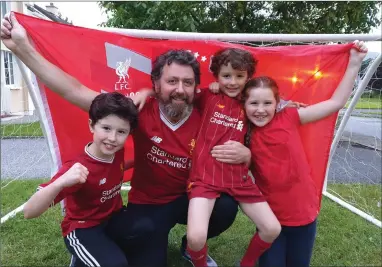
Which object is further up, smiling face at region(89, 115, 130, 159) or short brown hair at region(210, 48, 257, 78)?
short brown hair at region(210, 48, 257, 78)

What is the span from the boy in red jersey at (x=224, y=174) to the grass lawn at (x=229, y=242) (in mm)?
822

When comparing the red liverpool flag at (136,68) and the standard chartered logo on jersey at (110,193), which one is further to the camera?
the red liverpool flag at (136,68)

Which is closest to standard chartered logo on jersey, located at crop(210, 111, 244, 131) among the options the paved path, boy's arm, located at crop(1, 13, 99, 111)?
boy's arm, located at crop(1, 13, 99, 111)

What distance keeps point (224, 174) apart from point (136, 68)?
4.15ft

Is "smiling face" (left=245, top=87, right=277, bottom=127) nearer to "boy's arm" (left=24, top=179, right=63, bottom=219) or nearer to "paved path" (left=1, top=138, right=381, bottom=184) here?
"boy's arm" (left=24, top=179, right=63, bottom=219)

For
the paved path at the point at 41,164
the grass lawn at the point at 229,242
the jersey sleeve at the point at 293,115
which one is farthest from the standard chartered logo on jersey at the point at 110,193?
the paved path at the point at 41,164

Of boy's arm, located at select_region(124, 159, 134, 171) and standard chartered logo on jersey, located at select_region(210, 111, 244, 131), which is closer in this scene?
standard chartered logo on jersey, located at select_region(210, 111, 244, 131)

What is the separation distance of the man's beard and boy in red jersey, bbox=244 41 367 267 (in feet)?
1.36

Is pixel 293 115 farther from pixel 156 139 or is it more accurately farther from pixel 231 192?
pixel 156 139

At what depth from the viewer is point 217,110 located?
2559 millimetres

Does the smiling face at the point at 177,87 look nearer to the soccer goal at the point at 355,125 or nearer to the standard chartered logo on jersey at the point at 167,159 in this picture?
the standard chartered logo on jersey at the point at 167,159

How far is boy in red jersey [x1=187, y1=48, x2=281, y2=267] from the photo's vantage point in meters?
2.35

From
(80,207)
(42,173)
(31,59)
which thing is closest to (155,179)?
(80,207)

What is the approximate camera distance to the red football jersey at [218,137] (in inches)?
95.3
